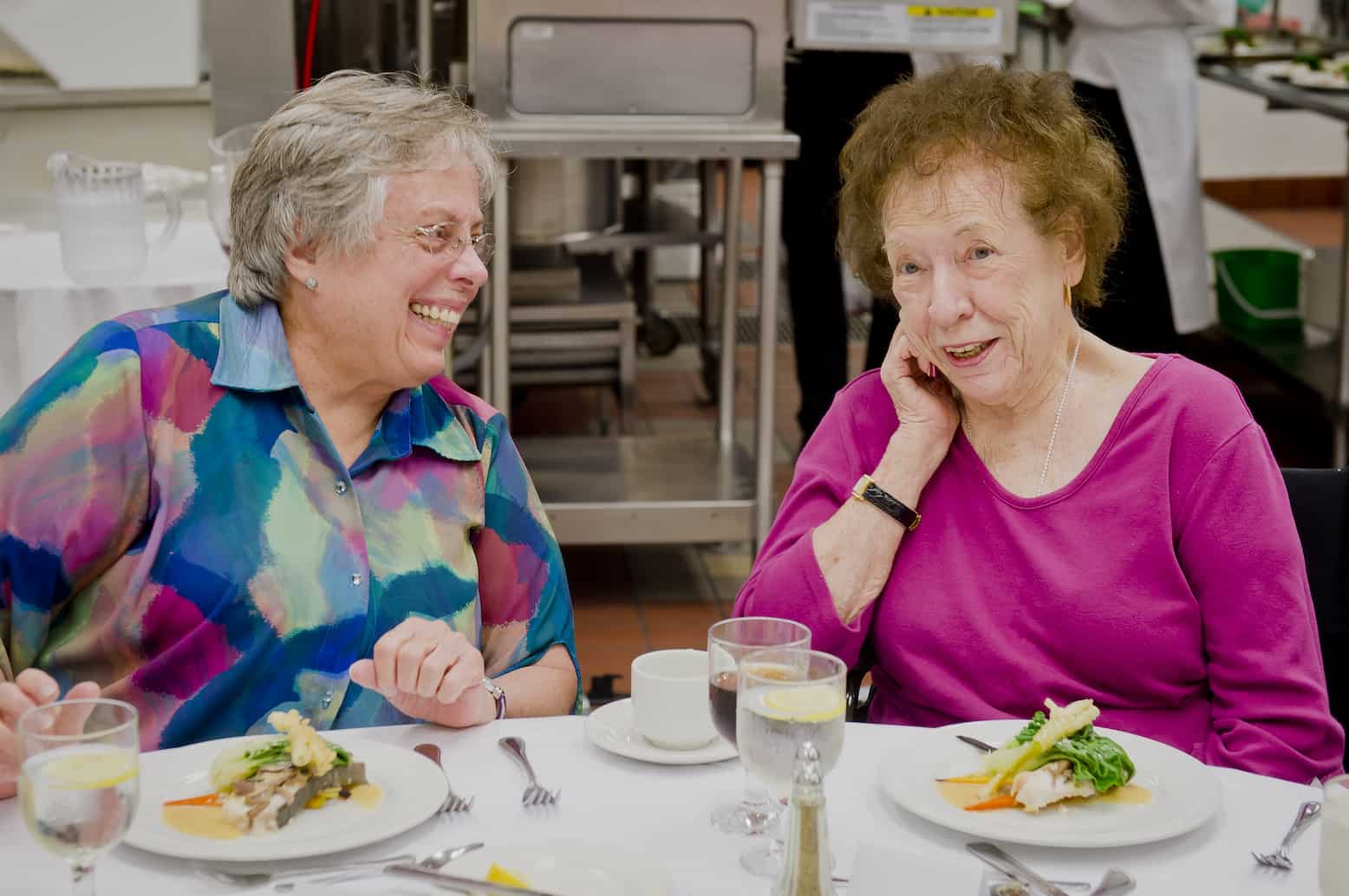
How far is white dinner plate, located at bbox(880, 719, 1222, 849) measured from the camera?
1.40 meters

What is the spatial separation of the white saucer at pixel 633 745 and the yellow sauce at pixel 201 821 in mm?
361

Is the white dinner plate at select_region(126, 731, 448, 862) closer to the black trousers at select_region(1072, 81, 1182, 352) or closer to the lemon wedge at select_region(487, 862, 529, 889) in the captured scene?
the lemon wedge at select_region(487, 862, 529, 889)

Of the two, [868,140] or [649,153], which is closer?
[868,140]

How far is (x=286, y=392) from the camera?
6.13 ft

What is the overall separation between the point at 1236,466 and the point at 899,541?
1.28 feet

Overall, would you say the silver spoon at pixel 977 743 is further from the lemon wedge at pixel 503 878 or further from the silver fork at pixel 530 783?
the lemon wedge at pixel 503 878

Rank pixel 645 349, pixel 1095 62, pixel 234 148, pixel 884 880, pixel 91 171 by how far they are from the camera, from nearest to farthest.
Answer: pixel 884 880 < pixel 91 171 < pixel 234 148 < pixel 1095 62 < pixel 645 349

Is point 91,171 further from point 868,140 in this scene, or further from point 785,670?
point 785,670

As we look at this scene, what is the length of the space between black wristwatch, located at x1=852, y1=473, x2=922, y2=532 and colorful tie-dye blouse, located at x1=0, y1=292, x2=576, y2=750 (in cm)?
49

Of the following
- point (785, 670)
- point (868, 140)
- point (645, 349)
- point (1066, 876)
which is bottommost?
point (645, 349)

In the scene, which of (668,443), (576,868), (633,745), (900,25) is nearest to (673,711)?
(633,745)

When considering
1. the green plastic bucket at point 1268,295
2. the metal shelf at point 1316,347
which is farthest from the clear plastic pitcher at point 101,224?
the green plastic bucket at point 1268,295

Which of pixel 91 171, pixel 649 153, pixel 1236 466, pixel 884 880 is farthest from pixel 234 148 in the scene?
pixel 884 880

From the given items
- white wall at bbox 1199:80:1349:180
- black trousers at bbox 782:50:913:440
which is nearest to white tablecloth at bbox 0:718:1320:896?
black trousers at bbox 782:50:913:440
